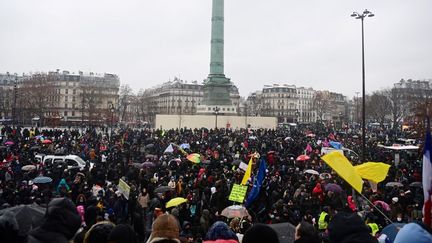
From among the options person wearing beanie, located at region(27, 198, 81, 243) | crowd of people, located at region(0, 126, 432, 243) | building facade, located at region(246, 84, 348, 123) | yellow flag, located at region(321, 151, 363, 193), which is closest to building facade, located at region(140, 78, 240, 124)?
building facade, located at region(246, 84, 348, 123)

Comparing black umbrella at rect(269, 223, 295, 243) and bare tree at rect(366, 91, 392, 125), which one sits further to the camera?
bare tree at rect(366, 91, 392, 125)

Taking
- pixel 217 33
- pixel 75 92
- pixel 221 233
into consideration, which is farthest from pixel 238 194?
pixel 75 92

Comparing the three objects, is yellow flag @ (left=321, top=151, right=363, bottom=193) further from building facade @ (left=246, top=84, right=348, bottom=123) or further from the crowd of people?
building facade @ (left=246, top=84, right=348, bottom=123)

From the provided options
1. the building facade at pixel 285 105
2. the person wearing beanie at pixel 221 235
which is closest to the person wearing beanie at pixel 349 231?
the person wearing beanie at pixel 221 235

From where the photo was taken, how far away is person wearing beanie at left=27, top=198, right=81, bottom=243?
305cm

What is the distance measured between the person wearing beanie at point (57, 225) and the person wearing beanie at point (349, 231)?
6.02 feet

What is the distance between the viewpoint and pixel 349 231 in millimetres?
3062

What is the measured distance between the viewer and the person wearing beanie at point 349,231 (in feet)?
9.93

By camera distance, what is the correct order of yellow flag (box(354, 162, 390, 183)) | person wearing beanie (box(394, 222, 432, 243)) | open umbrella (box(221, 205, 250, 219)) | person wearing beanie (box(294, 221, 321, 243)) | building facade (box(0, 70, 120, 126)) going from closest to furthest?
1. person wearing beanie (box(394, 222, 432, 243))
2. person wearing beanie (box(294, 221, 321, 243))
3. open umbrella (box(221, 205, 250, 219))
4. yellow flag (box(354, 162, 390, 183))
5. building facade (box(0, 70, 120, 126))

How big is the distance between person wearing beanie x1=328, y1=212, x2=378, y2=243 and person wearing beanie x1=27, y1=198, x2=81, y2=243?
1.84 metres

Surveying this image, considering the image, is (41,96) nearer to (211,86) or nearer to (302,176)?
(211,86)

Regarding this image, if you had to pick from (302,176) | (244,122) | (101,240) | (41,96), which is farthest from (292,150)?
(41,96)

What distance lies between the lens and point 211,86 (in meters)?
51.4

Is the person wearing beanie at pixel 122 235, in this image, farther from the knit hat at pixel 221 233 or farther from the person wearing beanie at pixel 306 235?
the person wearing beanie at pixel 306 235
